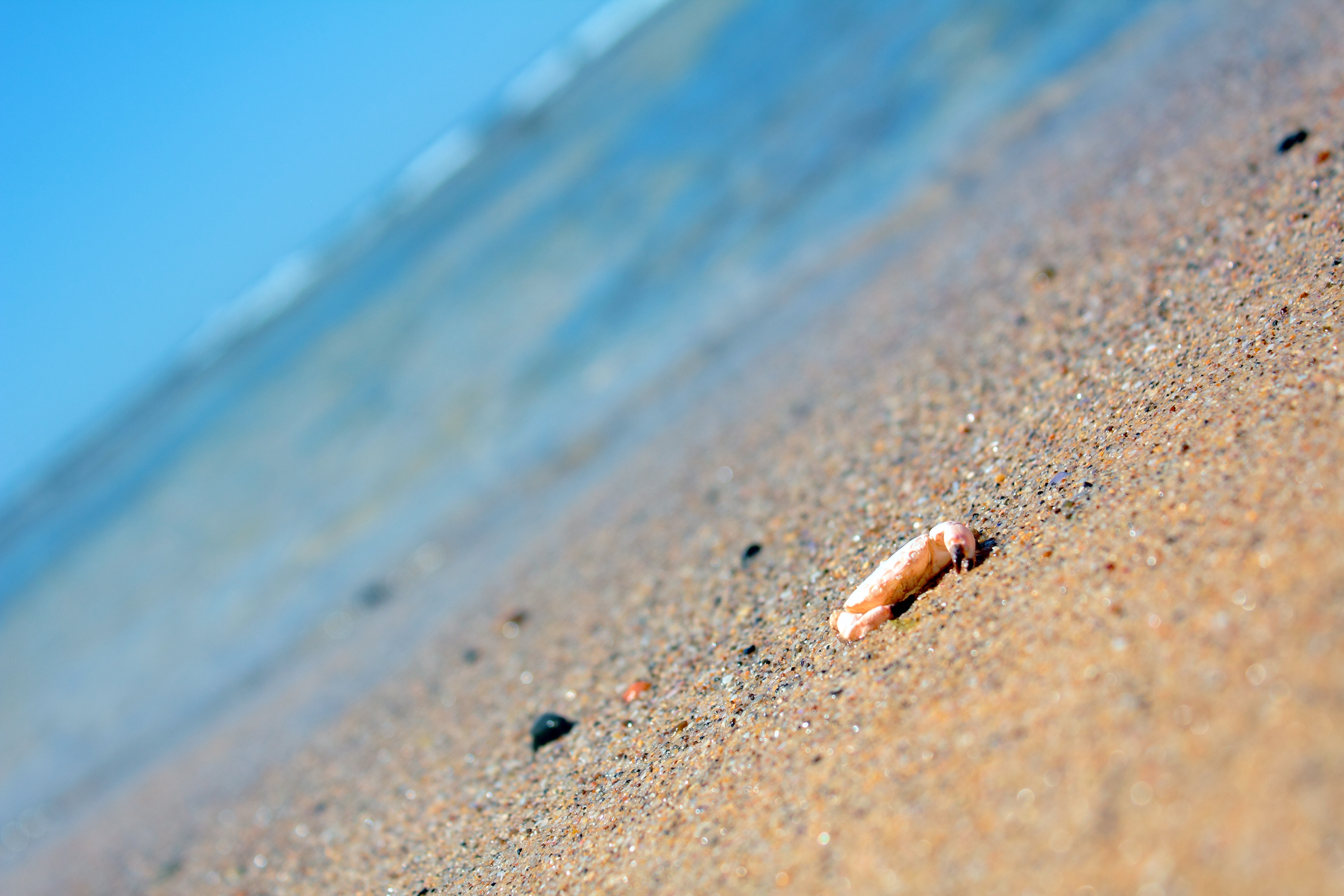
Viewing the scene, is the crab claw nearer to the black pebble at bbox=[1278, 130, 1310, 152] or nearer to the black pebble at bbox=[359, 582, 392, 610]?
the black pebble at bbox=[1278, 130, 1310, 152]

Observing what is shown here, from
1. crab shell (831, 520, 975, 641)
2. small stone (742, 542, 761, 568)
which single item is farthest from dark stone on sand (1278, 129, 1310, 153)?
small stone (742, 542, 761, 568)

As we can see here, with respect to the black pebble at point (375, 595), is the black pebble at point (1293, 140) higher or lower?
lower

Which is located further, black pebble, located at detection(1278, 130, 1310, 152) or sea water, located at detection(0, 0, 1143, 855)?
sea water, located at detection(0, 0, 1143, 855)

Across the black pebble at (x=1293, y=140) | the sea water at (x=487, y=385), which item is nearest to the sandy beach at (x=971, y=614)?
the black pebble at (x=1293, y=140)

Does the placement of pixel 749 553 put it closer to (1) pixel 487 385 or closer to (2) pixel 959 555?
(2) pixel 959 555

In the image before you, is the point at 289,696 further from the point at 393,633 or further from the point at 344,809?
the point at 344,809

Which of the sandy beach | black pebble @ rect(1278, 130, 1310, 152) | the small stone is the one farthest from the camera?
black pebble @ rect(1278, 130, 1310, 152)

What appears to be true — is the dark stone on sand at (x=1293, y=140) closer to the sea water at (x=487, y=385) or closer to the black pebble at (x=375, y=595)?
the sea water at (x=487, y=385)
